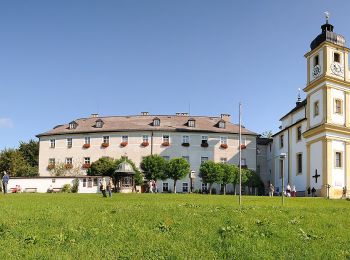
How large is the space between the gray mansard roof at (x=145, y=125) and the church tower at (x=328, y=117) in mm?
20279

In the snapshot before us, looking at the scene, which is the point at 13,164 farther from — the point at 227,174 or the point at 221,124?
the point at 227,174

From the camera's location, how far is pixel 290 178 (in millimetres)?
61938

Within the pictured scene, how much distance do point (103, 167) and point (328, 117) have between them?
3137 centimetres

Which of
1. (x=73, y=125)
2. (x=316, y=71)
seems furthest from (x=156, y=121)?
(x=316, y=71)

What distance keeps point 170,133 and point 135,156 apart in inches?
254

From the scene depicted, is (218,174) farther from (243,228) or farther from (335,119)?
(243,228)

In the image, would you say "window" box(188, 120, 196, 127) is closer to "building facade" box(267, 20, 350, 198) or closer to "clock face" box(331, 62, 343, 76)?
"building facade" box(267, 20, 350, 198)

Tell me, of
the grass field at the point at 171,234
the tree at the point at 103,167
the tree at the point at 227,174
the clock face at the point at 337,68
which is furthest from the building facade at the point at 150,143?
the grass field at the point at 171,234

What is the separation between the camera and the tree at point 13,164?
265 feet

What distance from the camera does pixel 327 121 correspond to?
5256cm

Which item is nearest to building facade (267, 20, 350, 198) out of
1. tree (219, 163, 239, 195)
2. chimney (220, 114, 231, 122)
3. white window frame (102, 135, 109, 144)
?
tree (219, 163, 239, 195)

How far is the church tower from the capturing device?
52031mm

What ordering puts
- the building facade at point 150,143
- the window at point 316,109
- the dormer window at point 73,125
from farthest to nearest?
the dormer window at point 73,125 → the building facade at point 150,143 → the window at point 316,109

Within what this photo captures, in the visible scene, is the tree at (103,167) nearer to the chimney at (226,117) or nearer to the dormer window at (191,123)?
the dormer window at (191,123)
